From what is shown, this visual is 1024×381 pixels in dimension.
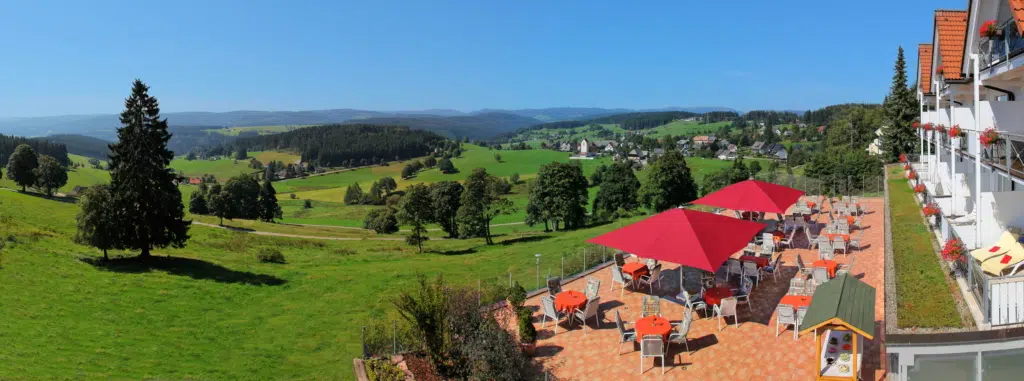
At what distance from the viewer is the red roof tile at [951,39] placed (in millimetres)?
15172

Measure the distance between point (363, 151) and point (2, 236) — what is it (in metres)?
148

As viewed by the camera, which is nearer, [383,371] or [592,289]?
[383,371]

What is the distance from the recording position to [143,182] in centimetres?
2648

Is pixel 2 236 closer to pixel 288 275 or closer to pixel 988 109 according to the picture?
pixel 288 275

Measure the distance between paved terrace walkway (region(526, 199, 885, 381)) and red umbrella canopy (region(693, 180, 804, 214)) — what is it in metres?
3.40

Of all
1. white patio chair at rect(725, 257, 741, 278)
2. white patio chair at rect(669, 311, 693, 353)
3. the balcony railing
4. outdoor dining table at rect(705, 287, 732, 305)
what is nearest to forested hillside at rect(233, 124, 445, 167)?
white patio chair at rect(725, 257, 741, 278)

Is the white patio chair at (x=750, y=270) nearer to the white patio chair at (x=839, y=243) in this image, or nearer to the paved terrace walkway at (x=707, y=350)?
the paved terrace walkway at (x=707, y=350)

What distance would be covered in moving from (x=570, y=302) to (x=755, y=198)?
27.6ft

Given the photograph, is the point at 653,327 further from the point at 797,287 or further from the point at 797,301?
the point at 797,287

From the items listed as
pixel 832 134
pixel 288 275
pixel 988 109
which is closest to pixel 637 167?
pixel 832 134

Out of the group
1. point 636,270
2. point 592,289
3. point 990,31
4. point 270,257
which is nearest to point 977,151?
point 990,31

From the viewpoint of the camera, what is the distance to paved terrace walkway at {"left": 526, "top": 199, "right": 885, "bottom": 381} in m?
9.24

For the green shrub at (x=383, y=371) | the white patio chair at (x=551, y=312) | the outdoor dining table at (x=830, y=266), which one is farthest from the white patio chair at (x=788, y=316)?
the green shrub at (x=383, y=371)

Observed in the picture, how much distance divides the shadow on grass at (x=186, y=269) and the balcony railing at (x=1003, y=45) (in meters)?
25.0
